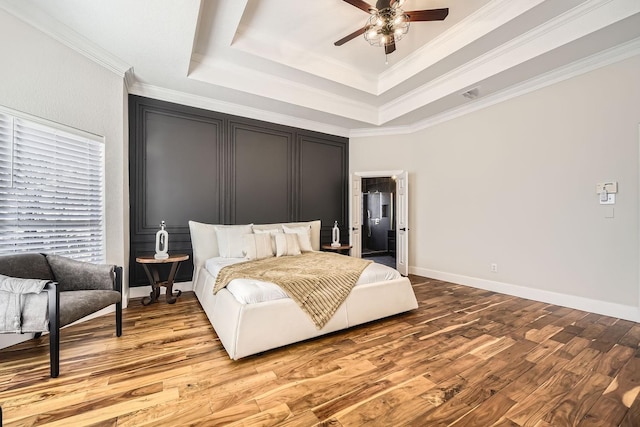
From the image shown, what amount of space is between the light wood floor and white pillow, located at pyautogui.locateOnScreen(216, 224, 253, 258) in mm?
1042

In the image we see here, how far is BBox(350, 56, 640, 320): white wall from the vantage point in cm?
299

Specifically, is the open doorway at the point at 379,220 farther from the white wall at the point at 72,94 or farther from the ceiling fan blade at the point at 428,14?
the white wall at the point at 72,94

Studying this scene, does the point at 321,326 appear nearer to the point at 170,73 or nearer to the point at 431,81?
the point at 170,73

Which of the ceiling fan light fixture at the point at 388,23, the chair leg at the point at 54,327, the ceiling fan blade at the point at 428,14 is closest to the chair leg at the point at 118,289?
the chair leg at the point at 54,327

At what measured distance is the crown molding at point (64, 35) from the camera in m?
2.29

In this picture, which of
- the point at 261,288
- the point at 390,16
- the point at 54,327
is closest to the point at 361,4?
the point at 390,16

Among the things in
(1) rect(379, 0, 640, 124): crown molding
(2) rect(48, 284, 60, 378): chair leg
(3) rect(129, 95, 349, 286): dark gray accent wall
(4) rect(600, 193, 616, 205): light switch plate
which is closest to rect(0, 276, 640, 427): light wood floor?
(2) rect(48, 284, 60, 378): chair leg

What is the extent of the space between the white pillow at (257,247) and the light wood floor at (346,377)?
104 centimetres

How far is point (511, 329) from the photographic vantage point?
2.71 m

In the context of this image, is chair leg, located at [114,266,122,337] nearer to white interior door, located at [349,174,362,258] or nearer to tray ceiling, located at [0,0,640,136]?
tray ceiling, located at [0,0,640,136]

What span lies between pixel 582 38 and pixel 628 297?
2771 millimetres

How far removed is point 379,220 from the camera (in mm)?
7324

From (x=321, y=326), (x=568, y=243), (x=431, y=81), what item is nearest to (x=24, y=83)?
(x=321, y=326)

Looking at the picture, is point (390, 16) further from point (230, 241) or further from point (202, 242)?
point (202, 242)
